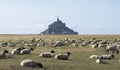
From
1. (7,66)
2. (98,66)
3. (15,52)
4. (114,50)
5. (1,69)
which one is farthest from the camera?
(114,50)

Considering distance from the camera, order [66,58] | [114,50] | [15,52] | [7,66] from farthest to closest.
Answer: [114,50]
[15,52]
[66,58]
[7,66]

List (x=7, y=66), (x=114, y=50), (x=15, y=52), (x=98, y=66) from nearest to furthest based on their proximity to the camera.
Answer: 1. (x=7, y=66)
2. (x=98, y=66)
3. (x=15, y=52)
4. (x=114, y=50)

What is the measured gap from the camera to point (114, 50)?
123 feet

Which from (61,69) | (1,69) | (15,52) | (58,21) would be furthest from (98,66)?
(58,21)

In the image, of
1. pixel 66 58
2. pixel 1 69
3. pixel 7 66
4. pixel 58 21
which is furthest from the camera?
pixel 58 21

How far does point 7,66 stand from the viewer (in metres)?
23.2

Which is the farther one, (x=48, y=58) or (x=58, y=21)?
(x=58, y=21)

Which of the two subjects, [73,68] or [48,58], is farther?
[48,58]

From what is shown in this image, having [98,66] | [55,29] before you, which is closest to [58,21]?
[55,29]

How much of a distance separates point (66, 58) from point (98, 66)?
4.97m

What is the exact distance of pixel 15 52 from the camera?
3406 centimetres

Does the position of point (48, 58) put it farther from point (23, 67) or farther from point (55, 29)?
point (55, 29)

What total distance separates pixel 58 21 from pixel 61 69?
439 feet

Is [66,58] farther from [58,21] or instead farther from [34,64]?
[58,21]
